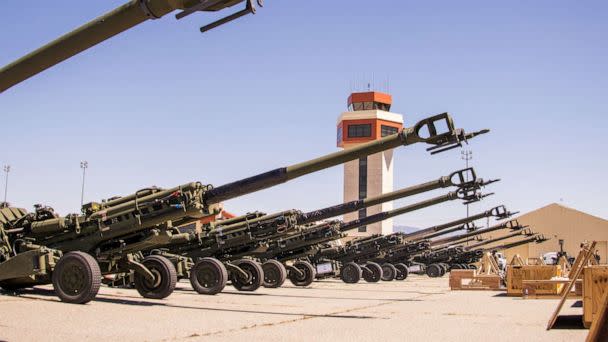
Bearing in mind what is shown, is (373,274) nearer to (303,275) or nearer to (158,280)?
(303,275)

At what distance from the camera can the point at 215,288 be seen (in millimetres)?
16969

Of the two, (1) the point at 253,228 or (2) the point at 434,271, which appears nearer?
(1) the point at 253,228

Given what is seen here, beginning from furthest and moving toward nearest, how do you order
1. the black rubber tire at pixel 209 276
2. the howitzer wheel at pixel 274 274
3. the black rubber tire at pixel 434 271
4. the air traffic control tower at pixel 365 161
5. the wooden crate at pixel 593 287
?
1. the air traffic control tower at pixel 365 161
2. the black rubber tire at pixel 434 271
3. the howitzer wheel at pixel 274 274
4. the black rubber tire at pixel 209 276
5. the wooden crate at pixel 593 287

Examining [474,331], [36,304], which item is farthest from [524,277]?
[36,304]

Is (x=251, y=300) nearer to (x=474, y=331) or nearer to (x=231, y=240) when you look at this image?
(x=231, y=240)

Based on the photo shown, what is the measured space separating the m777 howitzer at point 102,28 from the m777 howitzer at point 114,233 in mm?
7011

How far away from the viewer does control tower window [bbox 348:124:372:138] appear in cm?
7575

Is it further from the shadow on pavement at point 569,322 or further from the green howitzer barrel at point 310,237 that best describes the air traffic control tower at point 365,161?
the shadow on pavement at point 569,322

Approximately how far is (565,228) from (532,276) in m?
60.2

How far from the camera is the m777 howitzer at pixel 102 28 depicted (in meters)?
5.59

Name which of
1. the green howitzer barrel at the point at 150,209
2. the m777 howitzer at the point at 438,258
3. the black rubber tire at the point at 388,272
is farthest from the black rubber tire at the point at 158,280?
the m777 howitzer at the point at 438,258

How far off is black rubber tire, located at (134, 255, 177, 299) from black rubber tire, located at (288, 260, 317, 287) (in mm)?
9676

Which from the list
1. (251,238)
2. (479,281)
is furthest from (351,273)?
(251,238)

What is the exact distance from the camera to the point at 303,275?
78.7ft
